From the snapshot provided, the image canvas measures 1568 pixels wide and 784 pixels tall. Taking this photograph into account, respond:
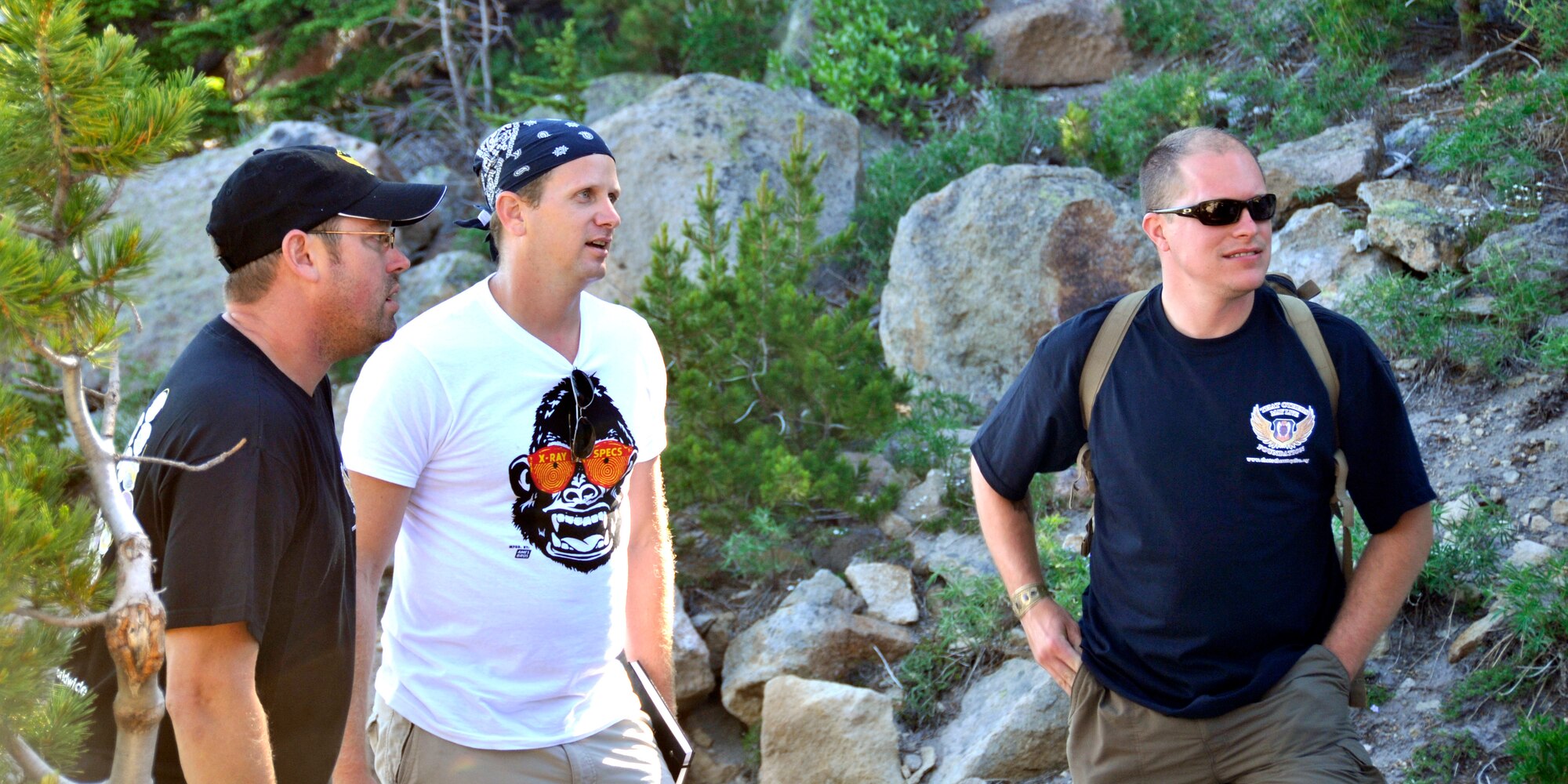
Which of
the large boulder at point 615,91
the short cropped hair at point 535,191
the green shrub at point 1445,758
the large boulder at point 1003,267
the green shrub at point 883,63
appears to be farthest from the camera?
the large boulder at point 615,91

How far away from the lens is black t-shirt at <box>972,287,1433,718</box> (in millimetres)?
2701

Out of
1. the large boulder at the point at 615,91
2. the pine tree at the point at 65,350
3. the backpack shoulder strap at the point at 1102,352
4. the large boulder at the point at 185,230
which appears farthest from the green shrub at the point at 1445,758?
the large boulder at the point at 185,230

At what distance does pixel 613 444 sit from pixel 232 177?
1045 millimetres

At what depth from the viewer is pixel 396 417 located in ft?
8.79

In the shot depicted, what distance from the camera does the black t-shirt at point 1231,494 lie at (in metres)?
2.70

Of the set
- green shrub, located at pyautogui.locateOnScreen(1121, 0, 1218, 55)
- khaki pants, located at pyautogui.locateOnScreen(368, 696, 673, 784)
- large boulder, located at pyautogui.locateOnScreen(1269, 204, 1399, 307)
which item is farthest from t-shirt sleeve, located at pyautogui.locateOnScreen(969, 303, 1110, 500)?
green shrub, located at pyautogui.locateOnScreen(1121, 0, 1218, 55)

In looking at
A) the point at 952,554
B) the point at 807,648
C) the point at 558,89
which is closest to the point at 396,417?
the point at 807,648

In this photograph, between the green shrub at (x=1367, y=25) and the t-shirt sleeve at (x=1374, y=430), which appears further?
the green shrub at (x=1367, y=25)

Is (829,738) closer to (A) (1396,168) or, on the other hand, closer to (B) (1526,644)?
(B) (1526,644)

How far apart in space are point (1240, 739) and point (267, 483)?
2079mm

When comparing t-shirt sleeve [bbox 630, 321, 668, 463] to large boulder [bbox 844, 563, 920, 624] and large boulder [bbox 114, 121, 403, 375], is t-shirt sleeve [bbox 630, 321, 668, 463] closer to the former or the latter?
large boulder [bbox 844, 563, 920, 624]

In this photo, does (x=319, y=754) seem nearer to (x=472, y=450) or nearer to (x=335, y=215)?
→ (x=472, y=450)

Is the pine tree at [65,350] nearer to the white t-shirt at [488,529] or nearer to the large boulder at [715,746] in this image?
the white t-shirt at [488,529]

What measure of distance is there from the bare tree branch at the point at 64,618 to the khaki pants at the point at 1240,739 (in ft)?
6.99
